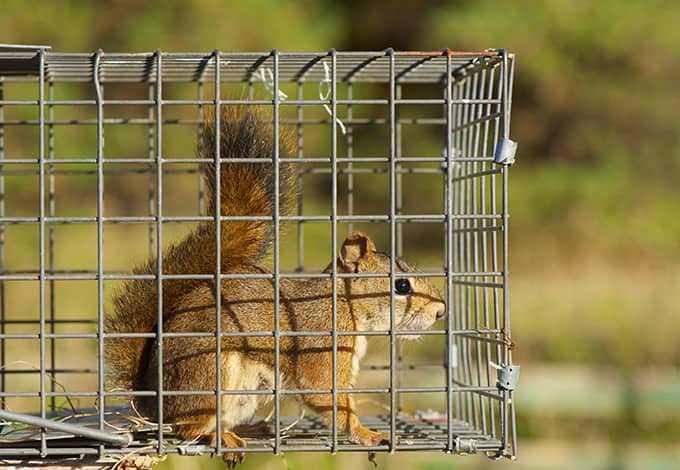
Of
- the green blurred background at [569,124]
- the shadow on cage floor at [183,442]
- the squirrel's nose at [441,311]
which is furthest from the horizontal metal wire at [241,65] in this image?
the green blurred background at [569,124]

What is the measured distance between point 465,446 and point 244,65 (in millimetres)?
796

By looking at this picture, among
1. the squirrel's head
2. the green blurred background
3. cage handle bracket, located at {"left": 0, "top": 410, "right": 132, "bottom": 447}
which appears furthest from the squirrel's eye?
the green blurred background

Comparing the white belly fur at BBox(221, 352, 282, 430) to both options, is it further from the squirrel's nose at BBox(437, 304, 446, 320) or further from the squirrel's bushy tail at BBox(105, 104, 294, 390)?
the squirrel's nose at BBox(437, 304, 446, 320)

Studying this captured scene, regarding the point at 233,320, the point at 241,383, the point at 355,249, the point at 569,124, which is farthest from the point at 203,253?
the point at 569,124

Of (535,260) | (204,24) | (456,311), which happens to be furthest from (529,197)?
(456,311)

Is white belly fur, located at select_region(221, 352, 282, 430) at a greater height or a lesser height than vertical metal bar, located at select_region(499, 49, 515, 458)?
lesser

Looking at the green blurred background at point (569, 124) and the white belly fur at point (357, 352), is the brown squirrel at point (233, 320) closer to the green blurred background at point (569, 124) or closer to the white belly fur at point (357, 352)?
the white belly fur at point (357, 352)

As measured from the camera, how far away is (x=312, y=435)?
1.86 m

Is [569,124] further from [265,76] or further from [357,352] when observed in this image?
[357,352]

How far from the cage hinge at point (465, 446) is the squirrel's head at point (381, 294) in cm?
38

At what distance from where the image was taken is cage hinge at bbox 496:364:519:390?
1643 millimetres

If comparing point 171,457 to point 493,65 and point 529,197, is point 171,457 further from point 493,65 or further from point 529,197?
point 529,197

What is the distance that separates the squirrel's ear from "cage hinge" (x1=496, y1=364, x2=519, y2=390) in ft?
1.70

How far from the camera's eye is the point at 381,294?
2.00 metres
